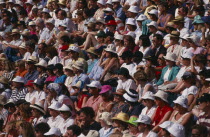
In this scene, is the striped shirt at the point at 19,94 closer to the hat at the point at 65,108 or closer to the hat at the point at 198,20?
the hat at the point at 65,108

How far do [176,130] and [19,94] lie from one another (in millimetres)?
6158

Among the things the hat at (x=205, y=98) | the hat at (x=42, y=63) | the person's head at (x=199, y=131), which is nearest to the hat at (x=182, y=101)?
the hat at (x=205, y=98)

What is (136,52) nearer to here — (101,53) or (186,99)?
(101,53)

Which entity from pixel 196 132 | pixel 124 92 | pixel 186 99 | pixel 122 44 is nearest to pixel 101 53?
pixel 122 44

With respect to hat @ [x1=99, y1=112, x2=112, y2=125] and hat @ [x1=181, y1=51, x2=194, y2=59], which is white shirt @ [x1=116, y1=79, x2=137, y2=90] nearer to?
hat @ [x1=181, y1=51, x2=194, y2=59]

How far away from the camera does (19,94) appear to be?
16.8 metres

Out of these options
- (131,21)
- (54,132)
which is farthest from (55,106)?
(131,21)

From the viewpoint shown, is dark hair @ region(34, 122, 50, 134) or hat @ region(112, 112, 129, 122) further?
dark hair @ region(34, 122, 50, 134)

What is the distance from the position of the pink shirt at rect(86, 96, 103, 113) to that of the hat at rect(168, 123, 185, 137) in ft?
10.3

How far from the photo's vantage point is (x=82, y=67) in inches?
635

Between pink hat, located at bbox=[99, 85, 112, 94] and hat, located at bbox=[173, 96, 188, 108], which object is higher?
hat, located at bbox=[173, 96, 188, 108]

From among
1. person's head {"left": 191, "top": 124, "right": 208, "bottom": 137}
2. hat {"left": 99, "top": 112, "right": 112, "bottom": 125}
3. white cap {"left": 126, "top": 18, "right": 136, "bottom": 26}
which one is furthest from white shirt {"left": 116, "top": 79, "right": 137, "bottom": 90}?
person's head {"left": 191, "top": 124, "right": 208, "bottom": 137}

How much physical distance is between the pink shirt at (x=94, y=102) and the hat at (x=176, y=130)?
123 inches

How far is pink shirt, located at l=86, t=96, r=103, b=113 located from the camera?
14.4 m
